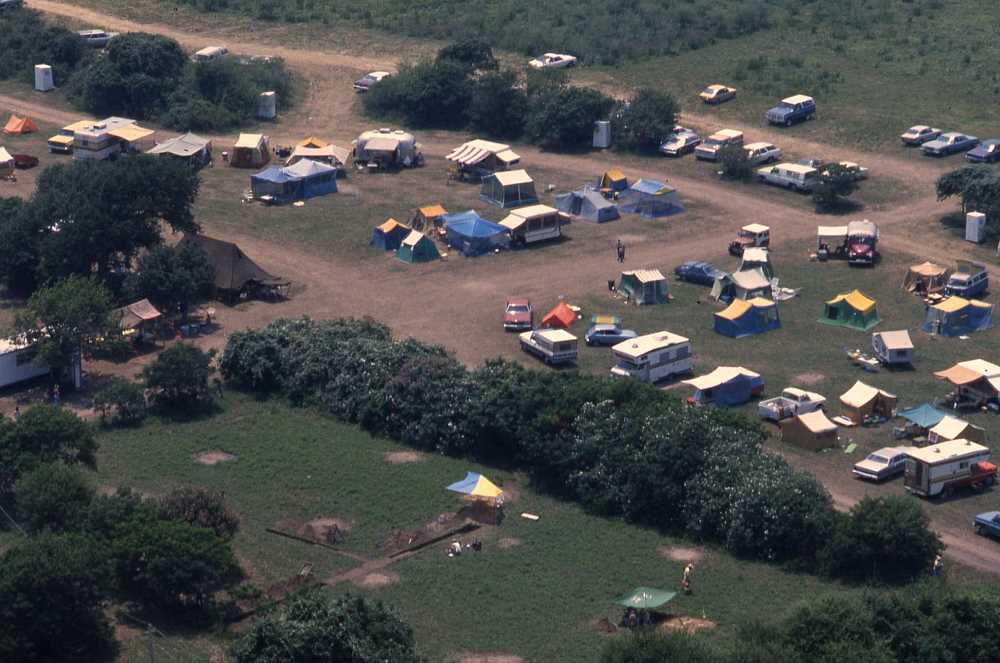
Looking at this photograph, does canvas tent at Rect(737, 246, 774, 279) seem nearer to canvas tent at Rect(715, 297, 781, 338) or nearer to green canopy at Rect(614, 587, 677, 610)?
canvas tent at Rect(715, 297, 781, 338)


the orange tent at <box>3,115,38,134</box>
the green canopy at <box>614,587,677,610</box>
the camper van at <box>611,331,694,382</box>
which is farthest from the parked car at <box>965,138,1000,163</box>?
the orange tent at <box>3,115,38,134</box>

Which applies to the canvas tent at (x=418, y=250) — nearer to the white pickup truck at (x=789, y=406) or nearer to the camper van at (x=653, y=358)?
the camper van at (x=653, y=358)

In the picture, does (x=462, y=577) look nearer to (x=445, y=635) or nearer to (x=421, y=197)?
(x=445, y=635)

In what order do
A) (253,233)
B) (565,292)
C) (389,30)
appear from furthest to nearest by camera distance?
(389,30) → (253,233) → (565,292)

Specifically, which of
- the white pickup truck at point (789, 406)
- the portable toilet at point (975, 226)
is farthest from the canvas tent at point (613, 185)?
the white pickup truck at point (789, 406)

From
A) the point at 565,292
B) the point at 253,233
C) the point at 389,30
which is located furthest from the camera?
the point at 389,30

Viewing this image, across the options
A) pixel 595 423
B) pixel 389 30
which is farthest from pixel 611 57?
pixel 595 423

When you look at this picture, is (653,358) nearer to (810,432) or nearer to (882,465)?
(810,432)
